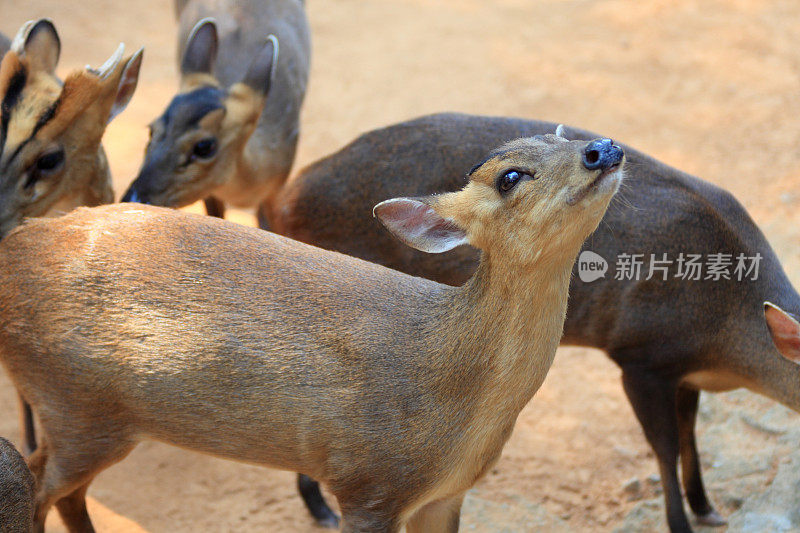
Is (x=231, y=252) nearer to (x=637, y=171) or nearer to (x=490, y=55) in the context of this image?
(x=637, y=171)

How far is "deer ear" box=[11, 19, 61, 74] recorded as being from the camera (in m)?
4.68

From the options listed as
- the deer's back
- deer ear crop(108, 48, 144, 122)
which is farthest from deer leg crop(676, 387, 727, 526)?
deer ear crop(108, 48, 144, 122)

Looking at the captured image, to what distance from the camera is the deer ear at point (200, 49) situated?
5828 millimetres

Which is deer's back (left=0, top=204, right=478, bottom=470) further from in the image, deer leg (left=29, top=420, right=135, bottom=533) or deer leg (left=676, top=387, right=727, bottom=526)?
deer leg (left=676, top=387, right=727, bottom=526)

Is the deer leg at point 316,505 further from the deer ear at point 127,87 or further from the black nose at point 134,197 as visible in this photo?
the deer ear at point 127,87

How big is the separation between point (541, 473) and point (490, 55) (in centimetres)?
518

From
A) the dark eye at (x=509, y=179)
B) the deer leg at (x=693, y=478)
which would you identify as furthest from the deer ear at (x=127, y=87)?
the deer leg at (x=693, y=478)

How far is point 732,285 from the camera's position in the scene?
429 cm

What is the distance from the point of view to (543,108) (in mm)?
8273

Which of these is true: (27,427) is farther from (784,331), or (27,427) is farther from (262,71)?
(784,331)

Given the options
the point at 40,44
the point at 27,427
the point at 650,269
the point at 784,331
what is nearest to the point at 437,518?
the point at 650,269

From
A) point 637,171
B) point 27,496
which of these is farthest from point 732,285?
point 27,496

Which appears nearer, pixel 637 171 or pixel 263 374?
pixel 263 374

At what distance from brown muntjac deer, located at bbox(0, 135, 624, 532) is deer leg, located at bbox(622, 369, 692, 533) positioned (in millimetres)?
1170
